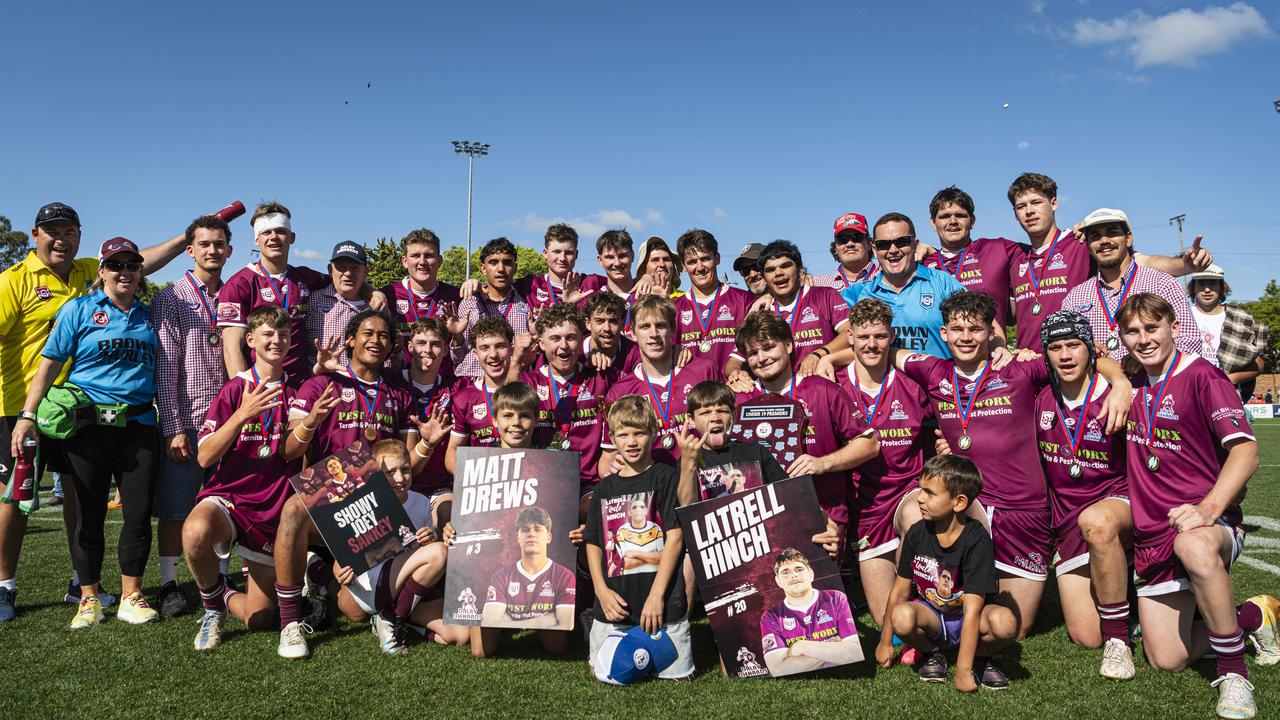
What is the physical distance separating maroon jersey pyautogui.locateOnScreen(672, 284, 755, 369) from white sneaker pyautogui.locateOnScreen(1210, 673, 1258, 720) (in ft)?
12.7

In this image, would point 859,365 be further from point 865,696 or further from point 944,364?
point 865,696

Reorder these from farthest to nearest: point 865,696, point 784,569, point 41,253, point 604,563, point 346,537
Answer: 1. point 41,253
2. point 346,537
3. point 604,563
4. point 784,569
5. point 865,696

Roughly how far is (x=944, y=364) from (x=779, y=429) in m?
1.45

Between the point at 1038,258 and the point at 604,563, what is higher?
the point at 1038,258

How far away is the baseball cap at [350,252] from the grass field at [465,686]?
3191 millimetres

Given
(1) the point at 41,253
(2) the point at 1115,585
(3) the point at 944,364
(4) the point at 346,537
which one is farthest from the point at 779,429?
(1) the point at 41,253

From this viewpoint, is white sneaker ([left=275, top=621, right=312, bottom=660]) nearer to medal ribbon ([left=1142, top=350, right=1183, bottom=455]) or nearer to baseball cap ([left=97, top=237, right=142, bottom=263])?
baseball cap ([left=97, top=237, right=142, bottom=263])

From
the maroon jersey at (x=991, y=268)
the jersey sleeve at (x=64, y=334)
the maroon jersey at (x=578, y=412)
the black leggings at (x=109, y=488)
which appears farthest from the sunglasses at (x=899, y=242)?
the jersey sleeve at (x=64, y=334)

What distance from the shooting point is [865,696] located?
4.05 meters

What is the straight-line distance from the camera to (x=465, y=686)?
4273 millimetres

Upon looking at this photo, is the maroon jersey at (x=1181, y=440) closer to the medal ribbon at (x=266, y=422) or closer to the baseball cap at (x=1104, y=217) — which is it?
the baseball cap at (x=1104, y=217)

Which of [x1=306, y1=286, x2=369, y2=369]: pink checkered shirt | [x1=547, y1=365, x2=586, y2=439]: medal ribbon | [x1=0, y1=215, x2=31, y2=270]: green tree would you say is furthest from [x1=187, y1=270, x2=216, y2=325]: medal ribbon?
[x1=0, y1=215, x2=31, y2=270]: green tree

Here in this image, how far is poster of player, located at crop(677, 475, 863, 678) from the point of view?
13.9ft

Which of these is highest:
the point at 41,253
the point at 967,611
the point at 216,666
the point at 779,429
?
the point at 41,253
